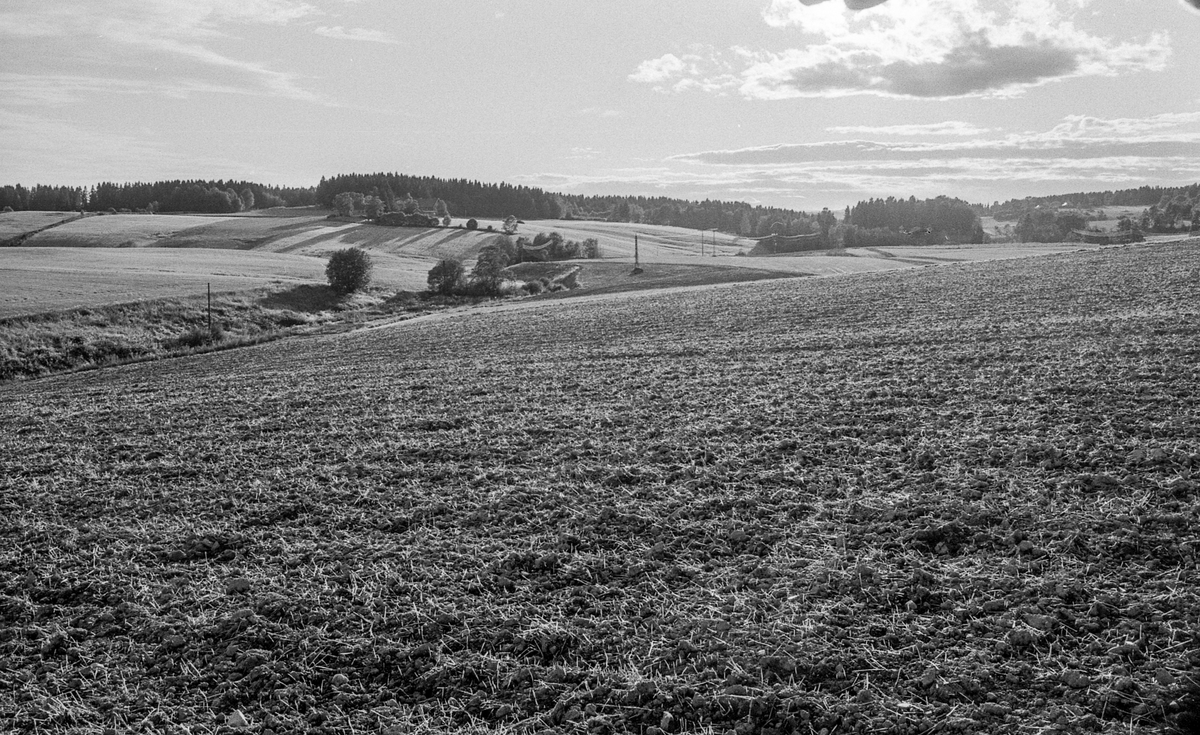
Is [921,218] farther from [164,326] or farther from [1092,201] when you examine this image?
[164,326]

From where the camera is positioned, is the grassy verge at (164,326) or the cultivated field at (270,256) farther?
the cultivated field at (270,256)

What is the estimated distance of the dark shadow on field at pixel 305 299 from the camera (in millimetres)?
58469

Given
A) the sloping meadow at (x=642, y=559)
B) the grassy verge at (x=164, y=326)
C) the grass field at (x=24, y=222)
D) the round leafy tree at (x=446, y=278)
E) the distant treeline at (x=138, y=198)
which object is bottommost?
the grassy verge at (x=164, y=326)

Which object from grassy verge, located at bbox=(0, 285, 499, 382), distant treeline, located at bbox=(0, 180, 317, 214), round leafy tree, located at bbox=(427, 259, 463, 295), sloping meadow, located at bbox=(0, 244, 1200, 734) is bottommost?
grassy verge, located at bbox=(0, 285, 499, 382)

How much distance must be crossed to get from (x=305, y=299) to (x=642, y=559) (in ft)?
198

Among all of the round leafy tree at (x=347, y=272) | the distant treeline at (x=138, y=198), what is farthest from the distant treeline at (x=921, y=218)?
the distant treeline at (x=138, y=198)

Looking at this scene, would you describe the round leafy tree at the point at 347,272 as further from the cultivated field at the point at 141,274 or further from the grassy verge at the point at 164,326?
the cultivated field at the point at 141,274

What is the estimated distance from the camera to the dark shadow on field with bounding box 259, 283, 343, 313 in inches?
2302

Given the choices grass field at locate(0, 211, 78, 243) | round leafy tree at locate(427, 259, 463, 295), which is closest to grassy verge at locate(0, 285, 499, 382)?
round leafy tree at locate(427, 259, 463, 295)

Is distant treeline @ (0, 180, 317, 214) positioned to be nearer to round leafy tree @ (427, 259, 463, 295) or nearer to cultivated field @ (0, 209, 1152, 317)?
cultivated field @ (0, 209, 1152, 317)

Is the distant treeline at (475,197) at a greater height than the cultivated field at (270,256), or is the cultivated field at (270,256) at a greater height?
the distant treeline at (475,197)

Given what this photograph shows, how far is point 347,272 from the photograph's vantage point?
6556cm

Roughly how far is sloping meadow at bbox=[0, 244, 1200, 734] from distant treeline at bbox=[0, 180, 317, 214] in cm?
15595

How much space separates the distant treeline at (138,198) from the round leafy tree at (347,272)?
9958 centimetres
